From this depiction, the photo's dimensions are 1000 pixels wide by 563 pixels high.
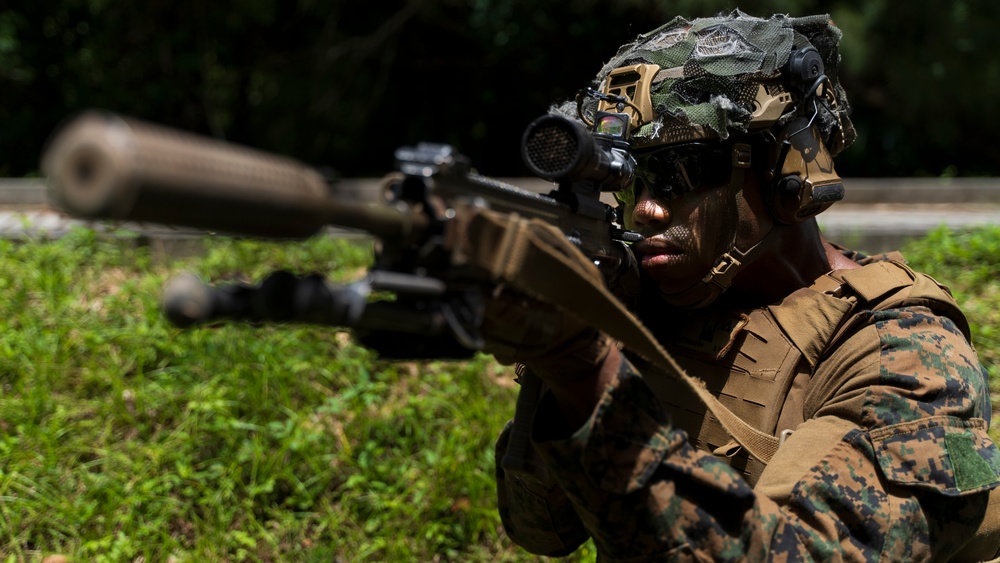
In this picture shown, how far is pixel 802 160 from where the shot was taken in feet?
7.88

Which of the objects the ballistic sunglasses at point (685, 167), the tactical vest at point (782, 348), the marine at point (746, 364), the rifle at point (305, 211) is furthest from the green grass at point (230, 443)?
the rifle at point (305, 211)

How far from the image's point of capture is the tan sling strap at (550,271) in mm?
1567

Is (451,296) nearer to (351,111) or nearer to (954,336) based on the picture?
(954,336)

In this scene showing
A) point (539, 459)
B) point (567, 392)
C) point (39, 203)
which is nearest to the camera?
point (567, 392)

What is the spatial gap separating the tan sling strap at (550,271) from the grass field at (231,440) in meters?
2.01

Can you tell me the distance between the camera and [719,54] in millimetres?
2391

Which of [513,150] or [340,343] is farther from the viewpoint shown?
[513,150]

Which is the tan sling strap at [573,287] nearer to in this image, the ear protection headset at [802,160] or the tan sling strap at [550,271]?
the tan sling strap at [550,271]

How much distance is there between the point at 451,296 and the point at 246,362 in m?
2.99

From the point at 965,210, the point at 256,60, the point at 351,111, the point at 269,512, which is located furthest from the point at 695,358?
Answer: the point at 256,60

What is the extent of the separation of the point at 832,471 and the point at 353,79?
843 cm

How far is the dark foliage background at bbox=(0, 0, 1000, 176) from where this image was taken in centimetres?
924

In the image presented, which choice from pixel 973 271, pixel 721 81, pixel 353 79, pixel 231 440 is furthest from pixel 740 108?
pixel 353 79

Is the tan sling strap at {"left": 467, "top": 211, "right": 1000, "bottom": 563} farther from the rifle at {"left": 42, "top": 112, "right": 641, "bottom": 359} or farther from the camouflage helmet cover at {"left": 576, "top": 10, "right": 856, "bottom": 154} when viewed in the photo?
the camouflage helmet cover at {"left": 576, "top": 10, "right": 856, "bottom": 154}
